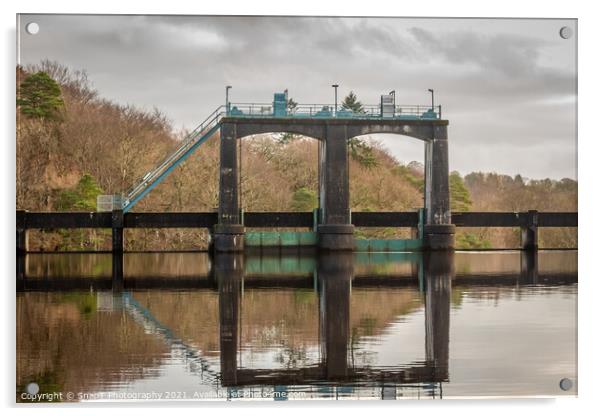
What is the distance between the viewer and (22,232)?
1638 inches

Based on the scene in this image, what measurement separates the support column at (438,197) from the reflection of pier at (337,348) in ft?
56.1

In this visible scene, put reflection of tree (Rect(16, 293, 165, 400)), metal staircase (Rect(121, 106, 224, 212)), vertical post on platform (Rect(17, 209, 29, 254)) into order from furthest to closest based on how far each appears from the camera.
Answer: metal staircase (Rect(121, 106, 224, 212)) → vertical post on platform (Rect(17, 209, 29, 254)) → reflection of tree (Rect(16, 293, 165, 400))

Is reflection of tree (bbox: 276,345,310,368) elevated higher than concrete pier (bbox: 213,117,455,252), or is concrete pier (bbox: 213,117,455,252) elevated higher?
concrete pier (bbox: 213,117,455,252)

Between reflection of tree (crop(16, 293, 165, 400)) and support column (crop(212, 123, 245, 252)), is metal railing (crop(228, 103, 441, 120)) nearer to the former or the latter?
support column (crop(212, 123, 245, 252))

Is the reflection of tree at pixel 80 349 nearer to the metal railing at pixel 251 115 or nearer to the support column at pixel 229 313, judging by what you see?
the support column at pixel 229 313

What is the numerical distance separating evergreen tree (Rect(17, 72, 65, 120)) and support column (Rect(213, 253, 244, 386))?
747 centimetres

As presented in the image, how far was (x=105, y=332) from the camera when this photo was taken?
17375mm

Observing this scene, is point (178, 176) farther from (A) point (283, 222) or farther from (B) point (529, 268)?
(B) point (529, 268)

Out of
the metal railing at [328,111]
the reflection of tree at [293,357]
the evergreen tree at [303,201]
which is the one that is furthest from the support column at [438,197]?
the reflection of tree at [293,357]

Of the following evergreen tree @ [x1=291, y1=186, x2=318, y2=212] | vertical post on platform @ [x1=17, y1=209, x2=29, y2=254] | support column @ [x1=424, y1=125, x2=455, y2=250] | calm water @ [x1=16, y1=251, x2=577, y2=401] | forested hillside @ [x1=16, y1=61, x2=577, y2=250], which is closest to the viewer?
calm water @ [x1=16, y1=251, x2=577, y2=401]

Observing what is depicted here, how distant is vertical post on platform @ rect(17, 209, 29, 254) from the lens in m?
40.7

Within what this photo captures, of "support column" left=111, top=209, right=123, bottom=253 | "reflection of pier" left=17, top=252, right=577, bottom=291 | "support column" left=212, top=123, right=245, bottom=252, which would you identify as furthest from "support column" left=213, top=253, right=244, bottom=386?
"support column" left=111, top=209, right=123, bottom=253

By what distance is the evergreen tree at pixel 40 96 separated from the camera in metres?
29.1

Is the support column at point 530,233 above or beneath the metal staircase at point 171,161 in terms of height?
beneath
